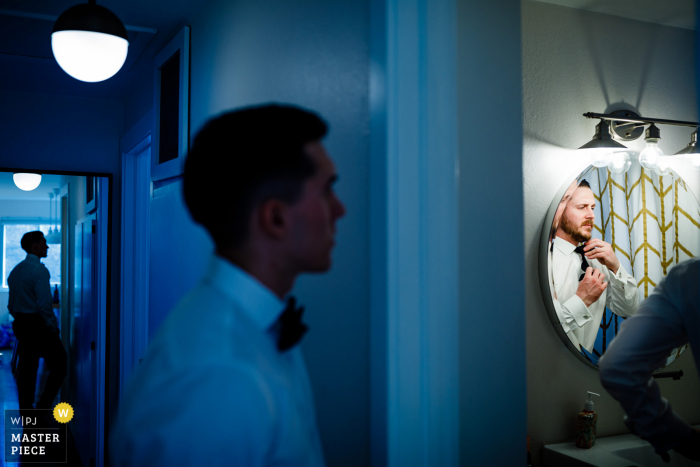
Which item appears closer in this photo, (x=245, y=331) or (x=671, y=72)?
(x=245, y=331)

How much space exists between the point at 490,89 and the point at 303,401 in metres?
0.57

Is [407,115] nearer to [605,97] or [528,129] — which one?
[528,129]

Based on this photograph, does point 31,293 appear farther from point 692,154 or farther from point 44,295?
point 692,154

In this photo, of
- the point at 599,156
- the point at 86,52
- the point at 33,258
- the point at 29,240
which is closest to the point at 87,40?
the point at 86,52

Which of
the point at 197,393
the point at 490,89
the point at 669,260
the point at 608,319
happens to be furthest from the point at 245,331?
the point at 669,260

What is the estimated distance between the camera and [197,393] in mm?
527

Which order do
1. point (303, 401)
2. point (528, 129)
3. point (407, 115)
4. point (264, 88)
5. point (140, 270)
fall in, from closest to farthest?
point (303, 401)
point (407, 115)
point (264, 88)
point (528, 129)
point (140, 270)

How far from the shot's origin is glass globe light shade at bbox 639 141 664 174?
1.74 m

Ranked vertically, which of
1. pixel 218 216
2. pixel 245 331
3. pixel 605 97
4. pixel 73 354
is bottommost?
pixel 73 354

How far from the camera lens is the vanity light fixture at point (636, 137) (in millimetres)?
1686

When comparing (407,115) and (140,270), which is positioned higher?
(407,115)

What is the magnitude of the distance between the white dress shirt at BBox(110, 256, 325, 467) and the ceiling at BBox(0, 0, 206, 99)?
1.16 m

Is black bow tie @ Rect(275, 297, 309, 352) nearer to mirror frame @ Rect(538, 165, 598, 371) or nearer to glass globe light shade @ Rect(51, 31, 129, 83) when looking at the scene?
glass globe light shade @ Rect(51, 31, 129, 83)

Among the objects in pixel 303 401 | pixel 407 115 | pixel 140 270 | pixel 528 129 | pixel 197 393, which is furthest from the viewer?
pixel 140 270
